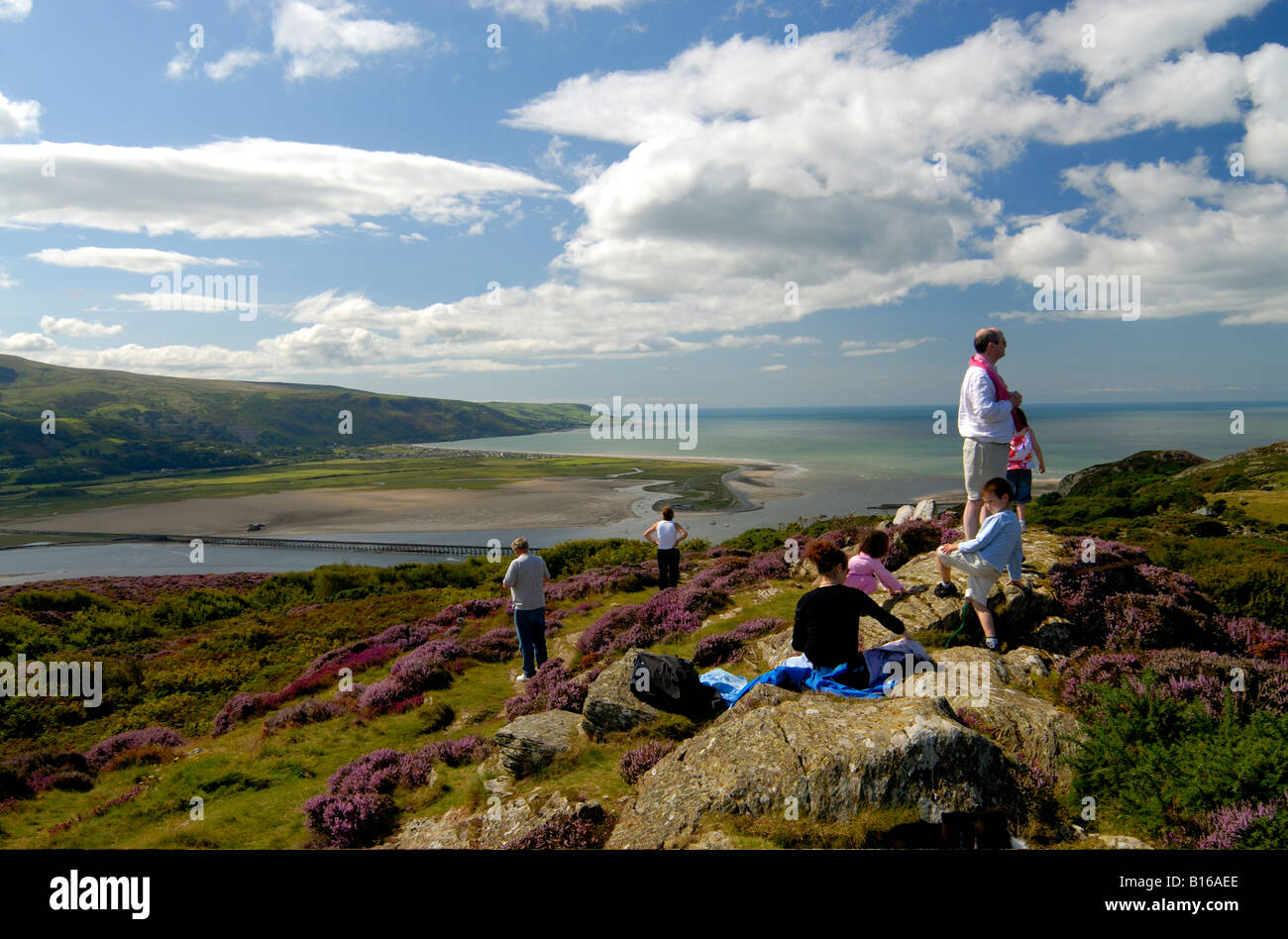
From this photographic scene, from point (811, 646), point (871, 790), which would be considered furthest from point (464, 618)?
point (871, 790)

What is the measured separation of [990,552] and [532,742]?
23.1ft

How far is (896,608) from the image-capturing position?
1040 cm

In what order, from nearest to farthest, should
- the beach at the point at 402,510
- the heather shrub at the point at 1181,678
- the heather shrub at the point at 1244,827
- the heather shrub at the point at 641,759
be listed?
the heather shrub at the point at 1244,827 < the heather shrub at the point at 1181,678 < the heather shrub at the point at 641,759 < the beach at the point at 402,510

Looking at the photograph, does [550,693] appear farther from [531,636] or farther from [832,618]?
[832,618]

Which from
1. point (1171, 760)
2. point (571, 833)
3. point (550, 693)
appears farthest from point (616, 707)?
point (1171, 760)

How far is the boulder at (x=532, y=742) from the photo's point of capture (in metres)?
8.77

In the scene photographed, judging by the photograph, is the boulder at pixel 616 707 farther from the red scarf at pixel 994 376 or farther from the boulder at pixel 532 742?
the red scarf at pixel 994 376

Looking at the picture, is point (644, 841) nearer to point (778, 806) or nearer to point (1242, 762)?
point (778, 806)

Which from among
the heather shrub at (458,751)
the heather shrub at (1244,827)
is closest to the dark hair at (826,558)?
the heather shrub at (1244,827)

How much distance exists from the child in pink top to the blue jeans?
261 inches

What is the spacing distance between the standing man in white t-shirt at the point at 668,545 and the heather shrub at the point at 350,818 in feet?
32.1

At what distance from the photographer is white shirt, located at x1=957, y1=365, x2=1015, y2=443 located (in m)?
8.67

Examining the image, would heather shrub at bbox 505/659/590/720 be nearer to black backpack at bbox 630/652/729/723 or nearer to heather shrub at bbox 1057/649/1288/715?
black backpack at bbox 630/652/729/723
